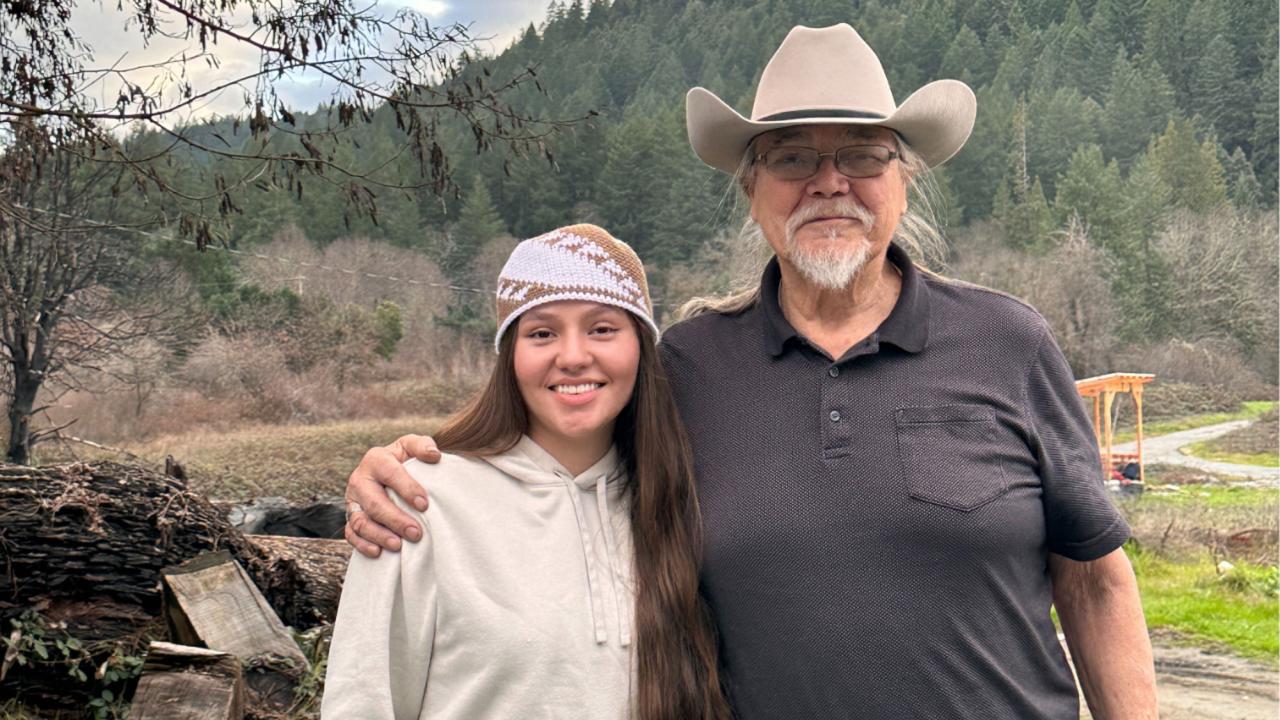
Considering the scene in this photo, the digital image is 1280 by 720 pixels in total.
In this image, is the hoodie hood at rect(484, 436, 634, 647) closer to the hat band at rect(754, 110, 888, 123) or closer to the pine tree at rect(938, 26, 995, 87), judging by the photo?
the hat band at rect(754, 110, 888, 123)

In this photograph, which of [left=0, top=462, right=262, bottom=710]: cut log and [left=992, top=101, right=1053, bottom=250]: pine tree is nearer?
[left=0, top=462, right=262, bottom=710]: cut log

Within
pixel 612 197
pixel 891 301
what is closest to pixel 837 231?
pixel 891 301

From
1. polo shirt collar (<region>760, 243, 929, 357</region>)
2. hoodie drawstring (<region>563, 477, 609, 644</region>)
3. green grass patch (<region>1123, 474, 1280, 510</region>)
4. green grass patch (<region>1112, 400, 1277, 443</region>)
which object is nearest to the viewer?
hoodie drawstring (<region>563, 477, 609, 644</region>)

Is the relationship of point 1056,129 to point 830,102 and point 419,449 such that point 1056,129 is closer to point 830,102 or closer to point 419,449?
point 830,102

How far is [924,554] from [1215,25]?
52601mm

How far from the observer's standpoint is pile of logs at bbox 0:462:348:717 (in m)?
3.86

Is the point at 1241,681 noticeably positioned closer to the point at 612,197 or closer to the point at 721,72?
the point at 612,197

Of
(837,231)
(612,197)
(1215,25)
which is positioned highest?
(1215,25)

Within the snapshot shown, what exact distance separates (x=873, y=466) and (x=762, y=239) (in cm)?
82

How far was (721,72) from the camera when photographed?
57406 millimetres

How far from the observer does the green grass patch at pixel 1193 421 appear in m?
25.1

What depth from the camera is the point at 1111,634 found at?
220 centimetres

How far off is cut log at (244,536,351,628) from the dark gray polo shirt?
2.92 m

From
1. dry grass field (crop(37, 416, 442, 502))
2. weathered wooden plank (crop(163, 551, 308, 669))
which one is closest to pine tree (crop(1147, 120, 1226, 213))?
dry grass field (crop(37, 416, 442, 502))
